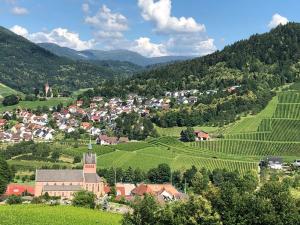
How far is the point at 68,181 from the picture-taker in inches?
3307

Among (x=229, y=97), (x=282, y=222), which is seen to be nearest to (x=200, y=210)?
(x=282, y=222)

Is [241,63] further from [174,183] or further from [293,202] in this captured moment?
[293,202]

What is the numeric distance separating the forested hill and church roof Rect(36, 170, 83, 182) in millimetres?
82229

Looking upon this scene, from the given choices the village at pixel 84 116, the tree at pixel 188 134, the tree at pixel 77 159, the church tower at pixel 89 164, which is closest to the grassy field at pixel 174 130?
the tree at pixel 188 134

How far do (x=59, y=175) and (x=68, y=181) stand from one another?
176 cm

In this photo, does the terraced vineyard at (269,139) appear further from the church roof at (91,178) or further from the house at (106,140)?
the church roof at (91,178)

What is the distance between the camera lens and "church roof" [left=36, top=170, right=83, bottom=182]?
83250 millimetres

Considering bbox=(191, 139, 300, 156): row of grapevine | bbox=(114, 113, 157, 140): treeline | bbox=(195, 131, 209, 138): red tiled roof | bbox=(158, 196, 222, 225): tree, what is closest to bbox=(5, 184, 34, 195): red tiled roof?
bbox=(158, 196, 222, 225): tree

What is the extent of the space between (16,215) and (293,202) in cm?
2908

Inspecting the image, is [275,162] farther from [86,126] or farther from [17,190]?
[86,126]

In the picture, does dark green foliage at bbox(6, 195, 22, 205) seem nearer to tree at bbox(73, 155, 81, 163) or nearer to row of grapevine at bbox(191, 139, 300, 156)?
tree at bbox(73, 155, 81, 163)

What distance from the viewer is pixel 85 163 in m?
84.8

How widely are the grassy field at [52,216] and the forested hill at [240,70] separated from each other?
4000 inches

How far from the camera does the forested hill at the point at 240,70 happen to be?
165000 mm
